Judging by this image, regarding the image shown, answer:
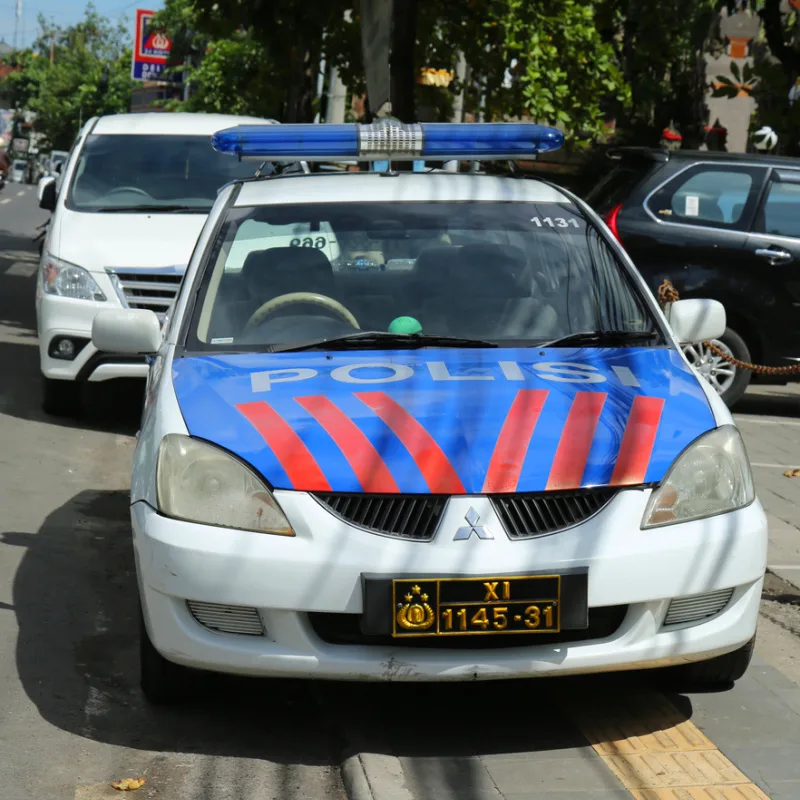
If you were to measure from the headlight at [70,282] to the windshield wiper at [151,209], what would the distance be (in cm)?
71

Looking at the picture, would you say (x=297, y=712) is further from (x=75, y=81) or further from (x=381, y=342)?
(x=75, y=81)

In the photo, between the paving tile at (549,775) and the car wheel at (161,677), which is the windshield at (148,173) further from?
the paving tile at (549,775)

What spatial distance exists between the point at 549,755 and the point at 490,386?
1.06 m

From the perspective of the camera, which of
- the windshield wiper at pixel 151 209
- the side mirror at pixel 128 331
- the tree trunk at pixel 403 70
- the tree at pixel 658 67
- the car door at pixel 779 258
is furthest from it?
the tree at pixel 658 67

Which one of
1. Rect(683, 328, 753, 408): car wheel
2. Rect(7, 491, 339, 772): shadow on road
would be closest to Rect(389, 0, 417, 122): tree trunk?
Rect(683, 328, 753, 408): car wheel

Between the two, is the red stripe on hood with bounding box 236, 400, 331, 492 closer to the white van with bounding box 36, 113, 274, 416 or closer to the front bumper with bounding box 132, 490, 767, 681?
the front bumper with bounding box 132, 490, 767, 681

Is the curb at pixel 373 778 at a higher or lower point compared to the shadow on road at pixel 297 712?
higher

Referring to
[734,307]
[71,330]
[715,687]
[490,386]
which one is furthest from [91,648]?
[734,307]

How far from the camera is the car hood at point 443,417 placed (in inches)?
153

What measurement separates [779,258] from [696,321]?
564 centimetres

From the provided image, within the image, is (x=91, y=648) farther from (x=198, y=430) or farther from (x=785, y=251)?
(x=785, y=251)

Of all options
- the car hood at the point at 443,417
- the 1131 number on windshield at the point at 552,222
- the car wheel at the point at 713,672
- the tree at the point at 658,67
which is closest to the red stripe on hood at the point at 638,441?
the car hood at the point at 443,417

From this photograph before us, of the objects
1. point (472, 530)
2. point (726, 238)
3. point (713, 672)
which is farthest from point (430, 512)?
point (726, 238)

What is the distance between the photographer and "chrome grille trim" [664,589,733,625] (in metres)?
4.04
